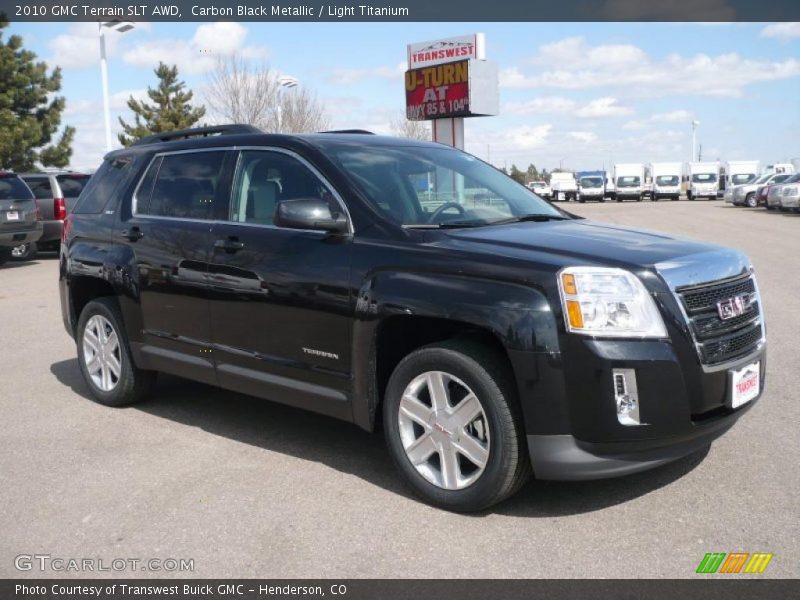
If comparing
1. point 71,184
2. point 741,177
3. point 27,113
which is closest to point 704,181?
point 741,177

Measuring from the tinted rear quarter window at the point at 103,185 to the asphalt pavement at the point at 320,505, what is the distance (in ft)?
4.99

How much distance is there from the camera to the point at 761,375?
4332 millimetres

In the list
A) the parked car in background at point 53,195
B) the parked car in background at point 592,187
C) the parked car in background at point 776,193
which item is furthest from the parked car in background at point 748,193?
the parked car in background at point 53,195

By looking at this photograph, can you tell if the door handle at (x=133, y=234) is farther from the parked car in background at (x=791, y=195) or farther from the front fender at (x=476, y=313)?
the parked car in background at (x=791, y=195)

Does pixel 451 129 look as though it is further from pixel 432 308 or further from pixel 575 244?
pixel 432 308

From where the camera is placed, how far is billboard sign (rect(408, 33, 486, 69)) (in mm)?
27703

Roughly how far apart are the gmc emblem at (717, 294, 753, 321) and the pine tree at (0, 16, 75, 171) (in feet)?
108

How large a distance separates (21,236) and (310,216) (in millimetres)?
13379

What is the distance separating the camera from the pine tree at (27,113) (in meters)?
32.6

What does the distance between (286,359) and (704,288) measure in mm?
Answer: 2246

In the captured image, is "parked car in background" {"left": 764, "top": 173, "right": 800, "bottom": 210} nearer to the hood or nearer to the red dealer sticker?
the red dealer sticker

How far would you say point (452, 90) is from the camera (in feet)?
90.9

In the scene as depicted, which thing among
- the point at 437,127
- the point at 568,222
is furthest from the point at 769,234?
the point at 568,222
